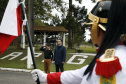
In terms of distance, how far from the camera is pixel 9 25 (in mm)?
2389

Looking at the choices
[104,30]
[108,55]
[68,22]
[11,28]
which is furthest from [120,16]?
[68,22]

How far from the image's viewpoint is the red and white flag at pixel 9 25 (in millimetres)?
2363

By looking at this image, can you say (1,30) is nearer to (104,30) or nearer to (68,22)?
(104,30)

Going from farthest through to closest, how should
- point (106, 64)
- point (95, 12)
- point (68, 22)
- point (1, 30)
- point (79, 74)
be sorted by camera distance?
point (68, 22), point (1, 30), point (79, 74), point (95, 12), point (106, 64)

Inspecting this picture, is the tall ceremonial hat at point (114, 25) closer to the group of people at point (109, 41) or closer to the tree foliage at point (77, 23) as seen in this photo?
the group of people at point (109, 41)

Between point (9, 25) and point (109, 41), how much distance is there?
1.52 meters

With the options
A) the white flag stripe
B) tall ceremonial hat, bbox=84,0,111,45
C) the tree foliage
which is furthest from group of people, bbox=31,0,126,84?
the tree foliage

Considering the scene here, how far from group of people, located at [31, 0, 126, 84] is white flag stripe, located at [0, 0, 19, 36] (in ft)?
4.25

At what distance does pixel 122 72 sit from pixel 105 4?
1.70 feet

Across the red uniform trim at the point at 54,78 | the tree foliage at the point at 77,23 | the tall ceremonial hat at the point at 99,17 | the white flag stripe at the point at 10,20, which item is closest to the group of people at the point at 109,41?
the tall ceremonial hat at the point at 99,17

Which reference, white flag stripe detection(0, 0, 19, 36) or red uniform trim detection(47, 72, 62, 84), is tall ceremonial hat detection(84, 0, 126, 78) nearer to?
red uniform trim detection(47, 72, 62, 84)

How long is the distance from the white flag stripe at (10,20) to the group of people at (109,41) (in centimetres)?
130

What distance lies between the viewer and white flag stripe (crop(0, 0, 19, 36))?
2.35 m

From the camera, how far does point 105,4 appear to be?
1369mm
